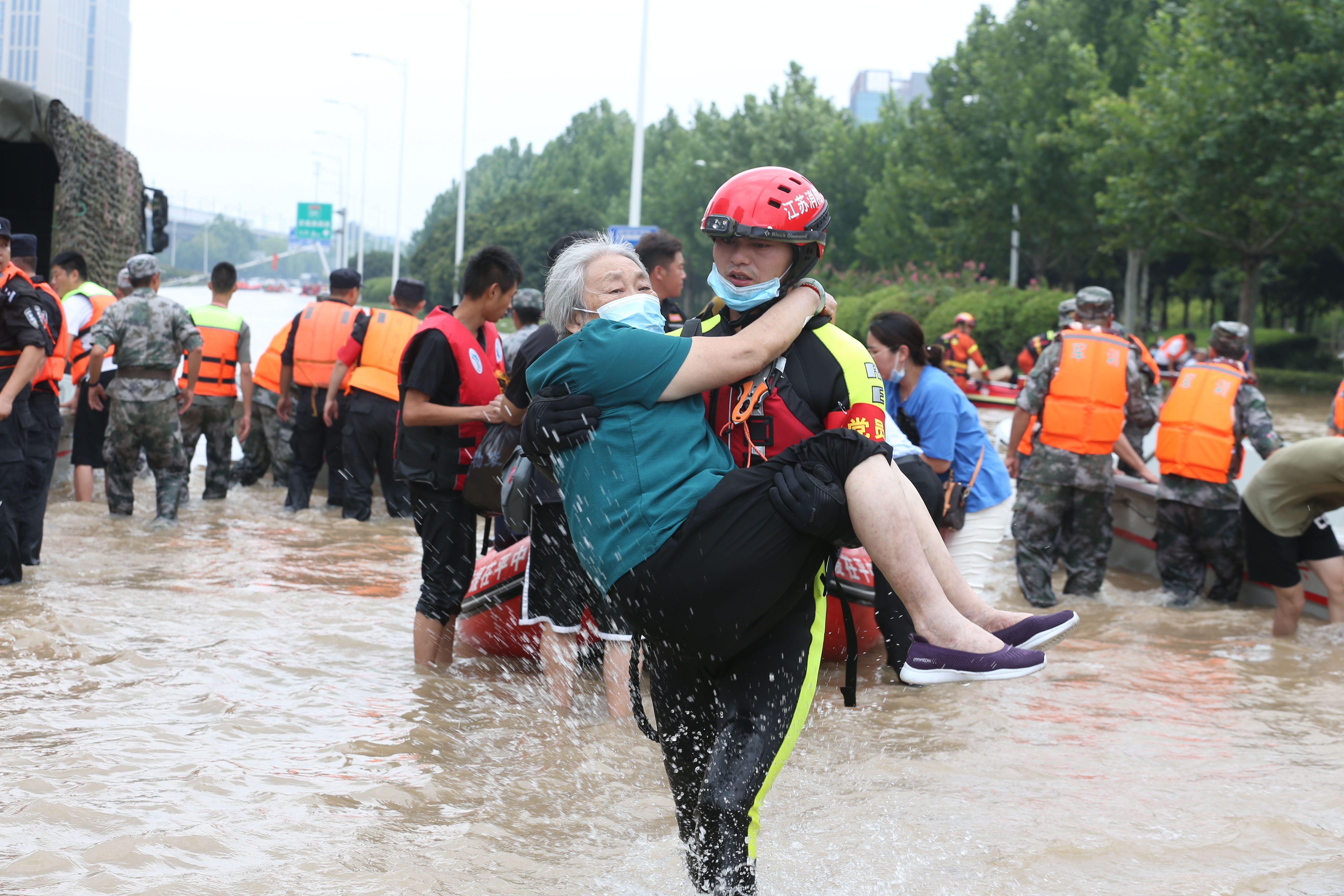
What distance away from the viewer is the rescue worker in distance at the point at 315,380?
11484 mm

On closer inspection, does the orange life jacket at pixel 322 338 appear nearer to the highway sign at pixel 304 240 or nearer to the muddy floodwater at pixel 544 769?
the muddy floodwater at pixel 544 769

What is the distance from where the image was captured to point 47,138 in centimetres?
1087

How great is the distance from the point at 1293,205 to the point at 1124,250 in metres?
17.1

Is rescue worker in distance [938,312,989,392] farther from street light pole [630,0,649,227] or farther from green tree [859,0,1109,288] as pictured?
green tree [859,0,1109,288]

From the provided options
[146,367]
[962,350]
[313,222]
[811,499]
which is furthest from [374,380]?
[313,222]

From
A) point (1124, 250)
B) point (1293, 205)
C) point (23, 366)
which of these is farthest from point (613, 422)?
point (1124, 250)

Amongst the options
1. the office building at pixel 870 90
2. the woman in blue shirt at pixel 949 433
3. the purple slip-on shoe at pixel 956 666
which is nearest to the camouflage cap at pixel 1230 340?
the woman in blue shirt at pixel 949 433

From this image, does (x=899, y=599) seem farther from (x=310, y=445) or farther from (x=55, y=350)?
(x=310, y=445)

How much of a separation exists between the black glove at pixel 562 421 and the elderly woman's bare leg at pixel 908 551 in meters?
0.60

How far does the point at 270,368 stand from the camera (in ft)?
40.9

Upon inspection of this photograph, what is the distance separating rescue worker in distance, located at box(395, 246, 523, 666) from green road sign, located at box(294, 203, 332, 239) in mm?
73028

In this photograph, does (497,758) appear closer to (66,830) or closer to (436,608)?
(436,608)

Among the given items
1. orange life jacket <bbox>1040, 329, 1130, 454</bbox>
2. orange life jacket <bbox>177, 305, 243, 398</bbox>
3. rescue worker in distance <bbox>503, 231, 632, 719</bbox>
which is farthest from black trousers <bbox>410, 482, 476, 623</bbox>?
orange life jacket <bbox>177, 305, 243, 398</bbox>

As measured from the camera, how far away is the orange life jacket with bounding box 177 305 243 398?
11.3 metres
